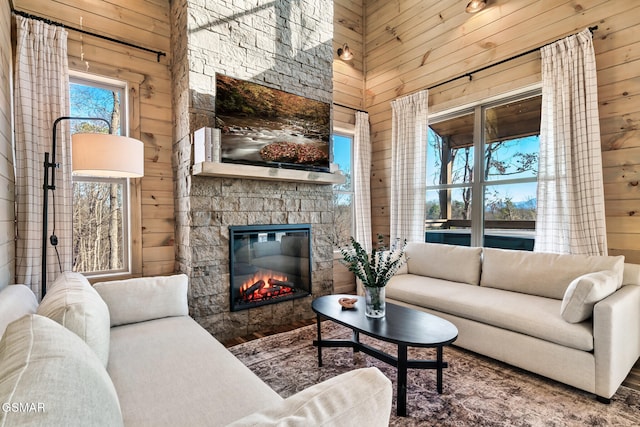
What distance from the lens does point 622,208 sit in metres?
2.73

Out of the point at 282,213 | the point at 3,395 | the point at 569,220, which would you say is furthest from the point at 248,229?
the point at 569,220

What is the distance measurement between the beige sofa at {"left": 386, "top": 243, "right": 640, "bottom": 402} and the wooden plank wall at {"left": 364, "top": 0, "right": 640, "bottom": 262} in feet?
2.35

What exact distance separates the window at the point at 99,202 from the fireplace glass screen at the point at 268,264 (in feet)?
3.50

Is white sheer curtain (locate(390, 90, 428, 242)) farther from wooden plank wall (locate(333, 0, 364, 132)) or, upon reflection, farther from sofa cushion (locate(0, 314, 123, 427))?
sofa cushion (locate(0, 314, 123, 427))

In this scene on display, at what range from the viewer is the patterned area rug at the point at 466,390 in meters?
1.79

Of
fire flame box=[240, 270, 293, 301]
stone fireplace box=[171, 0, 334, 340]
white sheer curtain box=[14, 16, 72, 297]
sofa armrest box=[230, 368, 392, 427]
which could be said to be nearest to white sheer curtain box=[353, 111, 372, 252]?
stone fireplace box=[171, 0, 334, 340]

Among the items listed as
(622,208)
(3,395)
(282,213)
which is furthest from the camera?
(282,213)

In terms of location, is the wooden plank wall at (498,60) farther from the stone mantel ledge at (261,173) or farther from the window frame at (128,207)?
the window frame at (128,207)

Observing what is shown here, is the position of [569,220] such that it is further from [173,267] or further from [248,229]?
[173,267]

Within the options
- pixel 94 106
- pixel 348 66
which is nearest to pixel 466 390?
pixel 94 106

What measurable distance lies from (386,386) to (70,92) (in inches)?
140

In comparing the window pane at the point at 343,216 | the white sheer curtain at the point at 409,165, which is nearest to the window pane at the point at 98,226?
the window pane at the point at 343,216

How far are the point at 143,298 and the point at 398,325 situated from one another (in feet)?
5.44

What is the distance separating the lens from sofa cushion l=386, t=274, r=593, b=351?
6.75ft
